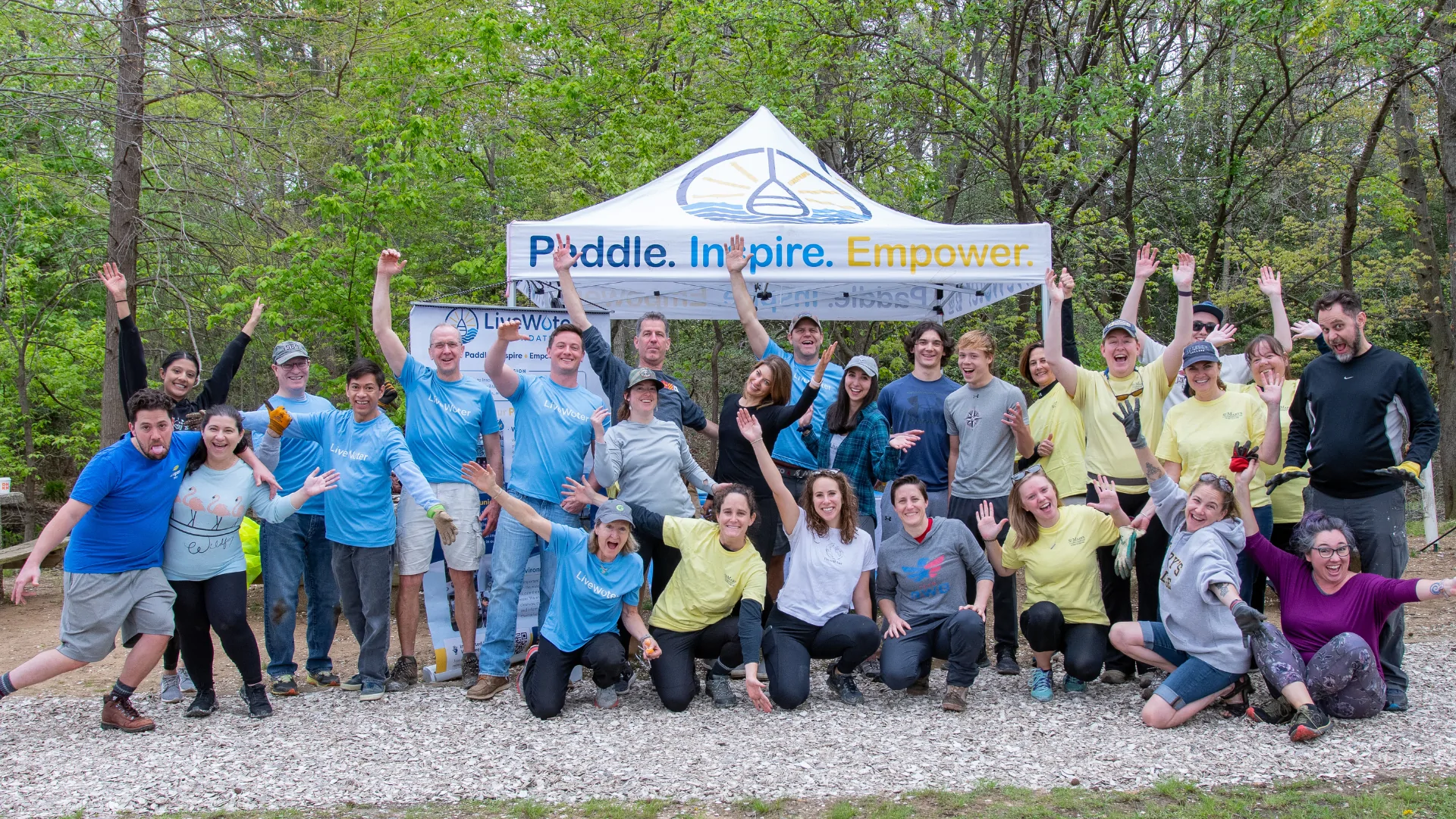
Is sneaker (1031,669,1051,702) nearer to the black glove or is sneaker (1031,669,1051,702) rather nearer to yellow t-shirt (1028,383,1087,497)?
yellow t-shirt (1028,383,1087,497)

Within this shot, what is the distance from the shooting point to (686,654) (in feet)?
15.8

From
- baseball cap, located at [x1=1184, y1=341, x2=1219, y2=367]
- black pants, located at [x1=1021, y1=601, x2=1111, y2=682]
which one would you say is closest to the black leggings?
black pants, located at [x1=1021, y1=601, x2=1111, y2=682]

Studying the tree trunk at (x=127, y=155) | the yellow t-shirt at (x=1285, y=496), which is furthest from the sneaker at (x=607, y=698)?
the tree trunk at (x=127, y=155)

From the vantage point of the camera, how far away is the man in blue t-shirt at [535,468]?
505 cm

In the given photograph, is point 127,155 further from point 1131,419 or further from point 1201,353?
point 1201,353

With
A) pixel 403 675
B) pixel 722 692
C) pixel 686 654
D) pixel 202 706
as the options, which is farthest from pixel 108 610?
pixel 722 692

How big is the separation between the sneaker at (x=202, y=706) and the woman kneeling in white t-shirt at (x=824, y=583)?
106 inches

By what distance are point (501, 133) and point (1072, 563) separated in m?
9.81

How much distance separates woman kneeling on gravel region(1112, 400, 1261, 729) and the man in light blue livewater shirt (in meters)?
3.49

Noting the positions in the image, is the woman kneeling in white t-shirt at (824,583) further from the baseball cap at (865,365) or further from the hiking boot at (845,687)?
the baseball cap at (865,365)

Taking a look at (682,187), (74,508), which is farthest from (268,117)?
(74,508)

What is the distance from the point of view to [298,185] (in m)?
11.6

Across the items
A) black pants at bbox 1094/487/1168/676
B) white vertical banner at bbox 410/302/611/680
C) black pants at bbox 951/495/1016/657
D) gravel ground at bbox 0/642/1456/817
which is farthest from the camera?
white vertical banner at bbox 410/302/611/680

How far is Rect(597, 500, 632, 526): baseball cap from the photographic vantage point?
15.4 ft
